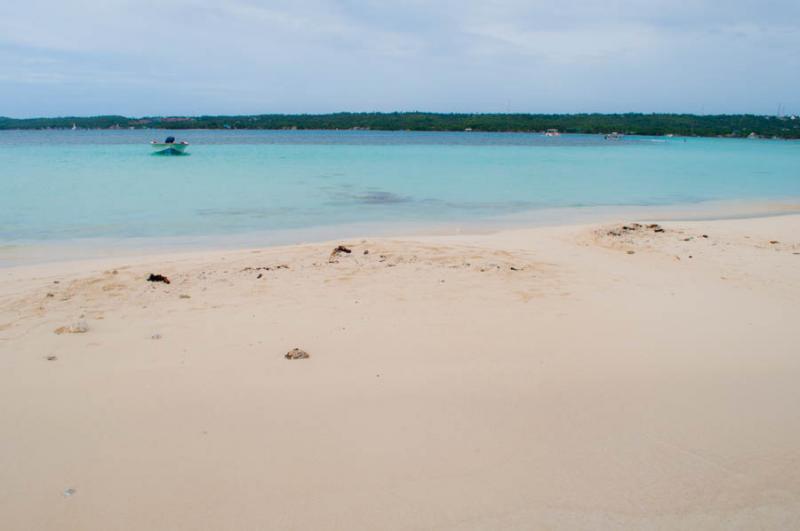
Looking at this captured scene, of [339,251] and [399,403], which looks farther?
[339,251]

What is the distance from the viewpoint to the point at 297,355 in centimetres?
413

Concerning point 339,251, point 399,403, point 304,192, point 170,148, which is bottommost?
point 399,403

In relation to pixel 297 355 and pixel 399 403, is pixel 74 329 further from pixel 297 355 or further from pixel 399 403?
pixel 399 403

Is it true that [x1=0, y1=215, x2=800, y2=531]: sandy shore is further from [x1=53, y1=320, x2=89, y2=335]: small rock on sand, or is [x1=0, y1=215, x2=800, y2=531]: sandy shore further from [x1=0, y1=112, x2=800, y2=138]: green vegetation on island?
[x1=0, y1=112, x2=800, y2=138]: green vegetation on island

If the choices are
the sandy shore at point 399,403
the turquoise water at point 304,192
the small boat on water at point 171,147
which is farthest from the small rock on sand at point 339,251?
→ the small boat on water at point 171,147

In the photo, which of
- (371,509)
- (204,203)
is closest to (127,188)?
(204,203)

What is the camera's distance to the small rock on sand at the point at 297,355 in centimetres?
411

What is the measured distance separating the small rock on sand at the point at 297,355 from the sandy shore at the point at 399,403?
12 centimetres

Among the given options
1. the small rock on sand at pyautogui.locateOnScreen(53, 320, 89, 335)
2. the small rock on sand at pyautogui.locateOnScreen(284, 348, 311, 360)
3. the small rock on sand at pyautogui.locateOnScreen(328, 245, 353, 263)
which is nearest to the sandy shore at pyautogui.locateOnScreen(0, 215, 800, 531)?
the small rock on sand at pyautogui.locateOnScreen(53, 320, 89, 335)

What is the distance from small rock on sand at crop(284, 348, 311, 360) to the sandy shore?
4.9 inches

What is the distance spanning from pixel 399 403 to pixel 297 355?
0.99 metres

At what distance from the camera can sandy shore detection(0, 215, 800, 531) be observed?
2.57 metres

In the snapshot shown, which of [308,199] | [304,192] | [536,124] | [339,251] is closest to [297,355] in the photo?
[339,251]

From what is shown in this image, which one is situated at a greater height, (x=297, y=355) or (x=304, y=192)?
(x=304, y=192)
